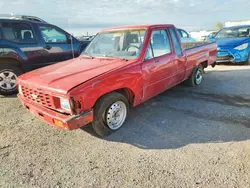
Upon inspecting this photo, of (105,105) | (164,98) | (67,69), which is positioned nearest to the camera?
(105,105)

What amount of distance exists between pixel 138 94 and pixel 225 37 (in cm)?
775

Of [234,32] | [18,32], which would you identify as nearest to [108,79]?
[18,32]

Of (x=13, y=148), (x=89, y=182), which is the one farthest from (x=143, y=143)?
(x=13, y=148)

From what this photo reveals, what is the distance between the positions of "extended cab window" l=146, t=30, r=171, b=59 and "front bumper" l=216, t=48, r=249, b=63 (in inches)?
206

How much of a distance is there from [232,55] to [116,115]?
692 centimetres

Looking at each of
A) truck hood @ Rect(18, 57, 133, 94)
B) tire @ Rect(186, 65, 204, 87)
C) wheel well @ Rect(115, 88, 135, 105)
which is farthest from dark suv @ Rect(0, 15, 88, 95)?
tire @ Rect(186, 65, 204, 87)

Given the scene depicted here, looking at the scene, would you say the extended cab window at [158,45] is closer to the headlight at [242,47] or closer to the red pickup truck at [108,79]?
the red pickup truck at [108,79]

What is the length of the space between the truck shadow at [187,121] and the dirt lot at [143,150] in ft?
0.05

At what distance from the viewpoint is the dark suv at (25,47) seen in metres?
5.34

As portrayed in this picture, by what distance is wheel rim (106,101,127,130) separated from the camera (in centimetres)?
329

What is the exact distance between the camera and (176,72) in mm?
4598

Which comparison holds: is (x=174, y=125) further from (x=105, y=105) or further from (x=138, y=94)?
(x=105, y=105)

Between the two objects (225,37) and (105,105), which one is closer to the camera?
(105,105)

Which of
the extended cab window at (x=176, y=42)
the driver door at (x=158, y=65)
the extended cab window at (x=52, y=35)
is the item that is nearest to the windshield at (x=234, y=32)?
the extended cab window at (x=176, y=42)
